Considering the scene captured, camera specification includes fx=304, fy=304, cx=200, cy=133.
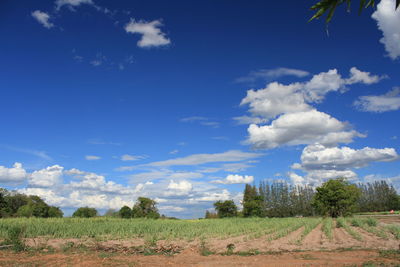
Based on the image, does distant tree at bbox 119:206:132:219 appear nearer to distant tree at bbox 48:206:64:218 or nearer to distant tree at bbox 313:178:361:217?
distant tree at bbox 48:206:64:218

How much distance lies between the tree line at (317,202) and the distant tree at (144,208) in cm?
1617

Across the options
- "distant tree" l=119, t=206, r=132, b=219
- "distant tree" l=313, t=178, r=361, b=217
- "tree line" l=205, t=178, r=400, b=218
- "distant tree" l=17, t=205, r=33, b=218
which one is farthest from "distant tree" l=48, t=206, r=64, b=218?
"distant tree" l=313, t=178, r=361, b=217

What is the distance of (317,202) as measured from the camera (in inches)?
2410

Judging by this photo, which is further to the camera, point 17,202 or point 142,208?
point 17,202

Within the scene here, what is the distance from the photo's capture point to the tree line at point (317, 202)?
195 ft

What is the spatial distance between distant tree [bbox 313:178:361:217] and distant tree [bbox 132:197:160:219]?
3715cm

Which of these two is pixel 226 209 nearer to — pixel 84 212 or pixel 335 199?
pixel 335 199

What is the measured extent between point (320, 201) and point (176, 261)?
55219mm

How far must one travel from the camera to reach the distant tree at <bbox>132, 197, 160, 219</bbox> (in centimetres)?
7281

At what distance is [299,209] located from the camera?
360ft

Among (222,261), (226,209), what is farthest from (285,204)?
(222,261)

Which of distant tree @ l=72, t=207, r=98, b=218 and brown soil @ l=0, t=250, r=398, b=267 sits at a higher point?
distant tree @ l=72, t=207, r=98, b=218

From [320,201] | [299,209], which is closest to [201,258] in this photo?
[320,201]

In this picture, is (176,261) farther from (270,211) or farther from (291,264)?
(270,211)
